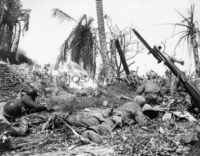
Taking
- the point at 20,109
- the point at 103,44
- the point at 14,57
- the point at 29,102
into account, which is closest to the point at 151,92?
the point at 29,102

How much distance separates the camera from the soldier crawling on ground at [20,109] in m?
6.78

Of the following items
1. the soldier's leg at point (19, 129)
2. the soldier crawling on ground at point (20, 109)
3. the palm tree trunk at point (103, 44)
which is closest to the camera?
the soldier's leg at point (19, 129)

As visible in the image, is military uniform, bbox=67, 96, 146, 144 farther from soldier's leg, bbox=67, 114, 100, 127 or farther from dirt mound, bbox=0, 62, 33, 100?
dirt mound, bbox=0, 62, 33, 100

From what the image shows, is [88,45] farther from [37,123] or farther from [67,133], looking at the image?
[67,133]

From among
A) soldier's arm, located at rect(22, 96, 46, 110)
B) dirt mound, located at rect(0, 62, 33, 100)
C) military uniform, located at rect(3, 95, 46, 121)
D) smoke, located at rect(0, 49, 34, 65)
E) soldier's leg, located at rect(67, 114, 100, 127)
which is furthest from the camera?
smoke, located at rect(0, 49, 34, 65)

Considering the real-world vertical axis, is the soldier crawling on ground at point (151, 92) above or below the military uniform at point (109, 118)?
above

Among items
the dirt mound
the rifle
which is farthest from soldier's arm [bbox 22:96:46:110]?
the dirt mound

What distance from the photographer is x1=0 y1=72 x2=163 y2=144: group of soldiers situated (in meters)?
6.70

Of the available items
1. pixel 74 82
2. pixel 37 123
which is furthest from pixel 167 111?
pixel 74 82

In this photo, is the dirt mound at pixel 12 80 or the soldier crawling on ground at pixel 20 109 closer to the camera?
the soldier crawling on ground at pixel 20 109

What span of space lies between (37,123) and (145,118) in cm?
263

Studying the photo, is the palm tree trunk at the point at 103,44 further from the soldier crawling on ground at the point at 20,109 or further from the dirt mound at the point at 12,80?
the soldier crawling on ground at the point at 20,109

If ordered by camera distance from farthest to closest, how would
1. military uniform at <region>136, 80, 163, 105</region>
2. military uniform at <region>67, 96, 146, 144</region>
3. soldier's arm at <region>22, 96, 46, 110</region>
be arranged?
military uniform at <region>136, 80, 163, 105</region>
soldier's arm at <region>22, 96, 46, 110</region>
military uniform at <region>67, 96, 146, 144</region>

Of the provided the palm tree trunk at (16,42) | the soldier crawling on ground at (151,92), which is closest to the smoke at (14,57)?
the palm tree trunk at (16,42)
